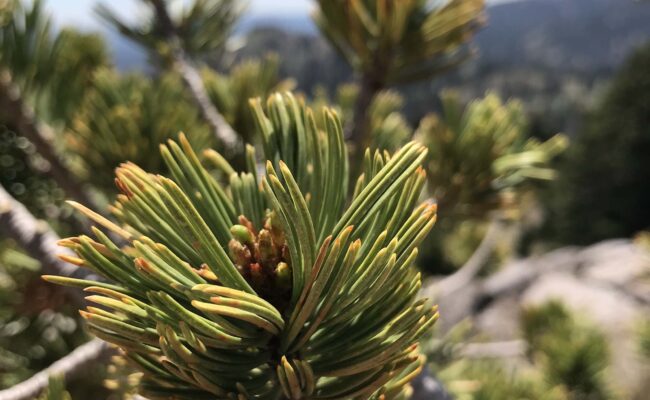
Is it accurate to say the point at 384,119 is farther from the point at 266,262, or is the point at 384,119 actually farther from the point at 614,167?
the point at 614,167

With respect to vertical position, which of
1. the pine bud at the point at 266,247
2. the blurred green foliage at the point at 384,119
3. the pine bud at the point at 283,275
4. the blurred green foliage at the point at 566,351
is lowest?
the blurred green foliage at the point at 566,351

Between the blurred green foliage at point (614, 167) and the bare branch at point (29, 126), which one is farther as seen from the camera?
the blurred green foliage at point (614, 167)

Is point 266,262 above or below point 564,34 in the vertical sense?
above

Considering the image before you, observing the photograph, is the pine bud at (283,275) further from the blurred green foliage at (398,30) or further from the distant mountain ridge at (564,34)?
the distant mountain ridge at (564,34)

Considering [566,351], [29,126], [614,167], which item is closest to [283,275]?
[29,126]

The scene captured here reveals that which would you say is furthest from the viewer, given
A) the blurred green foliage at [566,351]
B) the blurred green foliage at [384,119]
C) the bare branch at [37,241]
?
the blurred green foliage at [566,351]

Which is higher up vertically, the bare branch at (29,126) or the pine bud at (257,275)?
the bare branch at (29,126)

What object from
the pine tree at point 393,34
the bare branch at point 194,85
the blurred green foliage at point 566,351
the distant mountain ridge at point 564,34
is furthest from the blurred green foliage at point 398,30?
the distant mountain ridge at point 564,34
